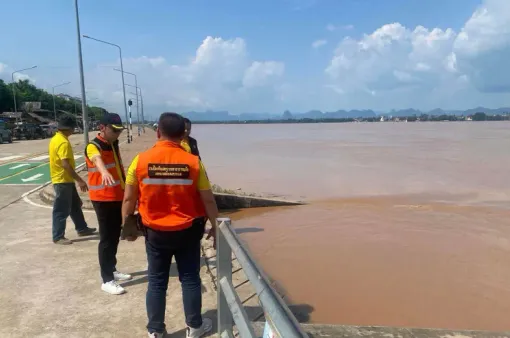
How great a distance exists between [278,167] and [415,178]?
7201mm

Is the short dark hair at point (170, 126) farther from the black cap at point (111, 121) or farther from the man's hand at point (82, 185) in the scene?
the man's hand at point (82, 185)

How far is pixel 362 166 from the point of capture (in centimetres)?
2275

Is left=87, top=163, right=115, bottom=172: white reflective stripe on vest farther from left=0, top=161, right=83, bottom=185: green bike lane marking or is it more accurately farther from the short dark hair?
left=0, top=161, right=83, bottom=185: green bike lane marking

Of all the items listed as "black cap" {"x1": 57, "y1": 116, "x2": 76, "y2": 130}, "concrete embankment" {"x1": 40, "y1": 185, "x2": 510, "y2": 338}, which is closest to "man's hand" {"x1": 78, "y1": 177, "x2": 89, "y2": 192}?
"black cap" {"x1": 57, "y1": 116, "x2": 76, "y2": 130}

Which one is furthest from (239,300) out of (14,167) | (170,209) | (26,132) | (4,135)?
(26,132)

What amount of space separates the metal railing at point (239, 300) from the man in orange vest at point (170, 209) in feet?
1.68

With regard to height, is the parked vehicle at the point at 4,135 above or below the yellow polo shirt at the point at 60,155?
below

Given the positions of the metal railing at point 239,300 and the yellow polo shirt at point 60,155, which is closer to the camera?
the metal railing at point 239,300

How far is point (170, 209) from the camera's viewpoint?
294cm

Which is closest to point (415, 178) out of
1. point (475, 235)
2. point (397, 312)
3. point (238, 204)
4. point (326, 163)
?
point (326, 163)

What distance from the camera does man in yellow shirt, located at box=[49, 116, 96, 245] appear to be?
5445 mm

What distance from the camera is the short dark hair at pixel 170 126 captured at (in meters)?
2.95

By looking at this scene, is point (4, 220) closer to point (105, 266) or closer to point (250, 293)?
point (105, 266)

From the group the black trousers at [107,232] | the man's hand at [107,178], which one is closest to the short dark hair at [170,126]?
the man's hand at [107,178]
